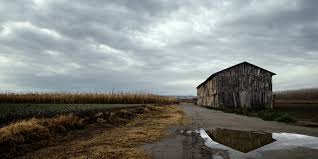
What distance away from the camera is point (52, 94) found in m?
30.0

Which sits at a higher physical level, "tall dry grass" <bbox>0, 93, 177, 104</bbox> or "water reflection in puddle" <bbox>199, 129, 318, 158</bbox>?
"tall dry grass" <bbox>0, 93, 177, 104</bbox>

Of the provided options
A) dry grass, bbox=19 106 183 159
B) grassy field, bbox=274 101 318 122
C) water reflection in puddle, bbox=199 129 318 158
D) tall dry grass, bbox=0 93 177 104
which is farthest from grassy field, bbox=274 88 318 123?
tall dry grass, bbox=0 93 177 104

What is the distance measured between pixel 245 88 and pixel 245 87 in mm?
130

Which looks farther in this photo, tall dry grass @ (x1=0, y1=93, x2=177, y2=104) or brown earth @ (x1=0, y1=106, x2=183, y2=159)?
tall dry grass @ (x1=0, y1=93, x2=177, y2=104)

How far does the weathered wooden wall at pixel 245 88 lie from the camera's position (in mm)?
30469

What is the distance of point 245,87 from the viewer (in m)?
30.8

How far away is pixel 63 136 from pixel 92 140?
1.31 metres

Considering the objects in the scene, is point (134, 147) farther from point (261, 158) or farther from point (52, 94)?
point (52, 94)

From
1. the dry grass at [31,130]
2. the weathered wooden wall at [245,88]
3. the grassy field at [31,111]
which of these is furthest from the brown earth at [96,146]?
the weathered wooden wall at [245,88]

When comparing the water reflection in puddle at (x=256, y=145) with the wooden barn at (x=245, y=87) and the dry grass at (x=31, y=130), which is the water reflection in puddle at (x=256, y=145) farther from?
the wooden barn at (x=245, y=87)

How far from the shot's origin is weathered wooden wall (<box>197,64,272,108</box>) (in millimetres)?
30469

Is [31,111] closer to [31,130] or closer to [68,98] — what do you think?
[31,130]

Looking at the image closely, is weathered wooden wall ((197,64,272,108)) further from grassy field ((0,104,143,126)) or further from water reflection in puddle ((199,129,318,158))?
water reflection in puddle ((199,129,318,158))

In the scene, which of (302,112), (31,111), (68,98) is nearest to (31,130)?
(31,111)
